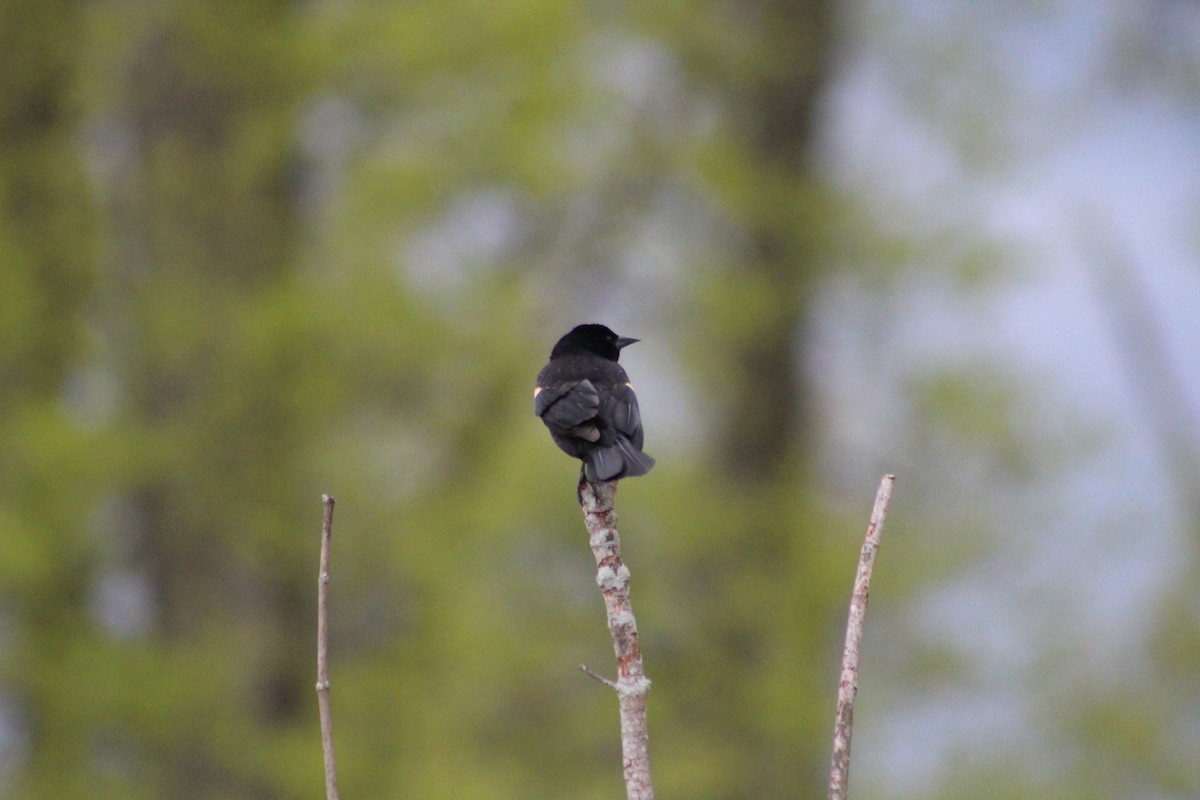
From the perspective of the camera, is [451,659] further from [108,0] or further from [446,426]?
[108,0]

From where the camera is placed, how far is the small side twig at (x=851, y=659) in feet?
4.30

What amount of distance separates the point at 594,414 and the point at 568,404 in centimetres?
11

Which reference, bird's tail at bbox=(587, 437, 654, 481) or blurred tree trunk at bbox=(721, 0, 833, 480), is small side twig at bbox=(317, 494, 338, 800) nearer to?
bird's tail at bbox=(587, 437, 654, 481)

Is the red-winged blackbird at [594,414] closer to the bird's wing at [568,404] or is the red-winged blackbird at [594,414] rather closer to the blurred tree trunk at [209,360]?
the bird's wing at [568,404]

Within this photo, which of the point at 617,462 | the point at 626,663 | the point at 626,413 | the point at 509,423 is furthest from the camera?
the point at 509,423

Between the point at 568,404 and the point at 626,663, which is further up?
the point at 568,404

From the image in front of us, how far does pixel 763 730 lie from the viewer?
12141mm

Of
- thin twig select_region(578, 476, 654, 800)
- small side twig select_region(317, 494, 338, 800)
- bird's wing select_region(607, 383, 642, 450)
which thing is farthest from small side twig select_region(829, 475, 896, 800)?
bird's wing select_region(607, 383, 642, 450)

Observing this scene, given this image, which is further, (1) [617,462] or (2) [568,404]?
(2) [568,404]

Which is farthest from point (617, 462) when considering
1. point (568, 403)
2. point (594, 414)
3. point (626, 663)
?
point (626, 663)

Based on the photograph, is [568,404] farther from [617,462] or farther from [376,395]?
[376,395]

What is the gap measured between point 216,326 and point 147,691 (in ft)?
10.9

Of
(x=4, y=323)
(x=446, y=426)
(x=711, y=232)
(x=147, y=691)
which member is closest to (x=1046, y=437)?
(x=711, y=232)

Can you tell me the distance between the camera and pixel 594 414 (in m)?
2.98
